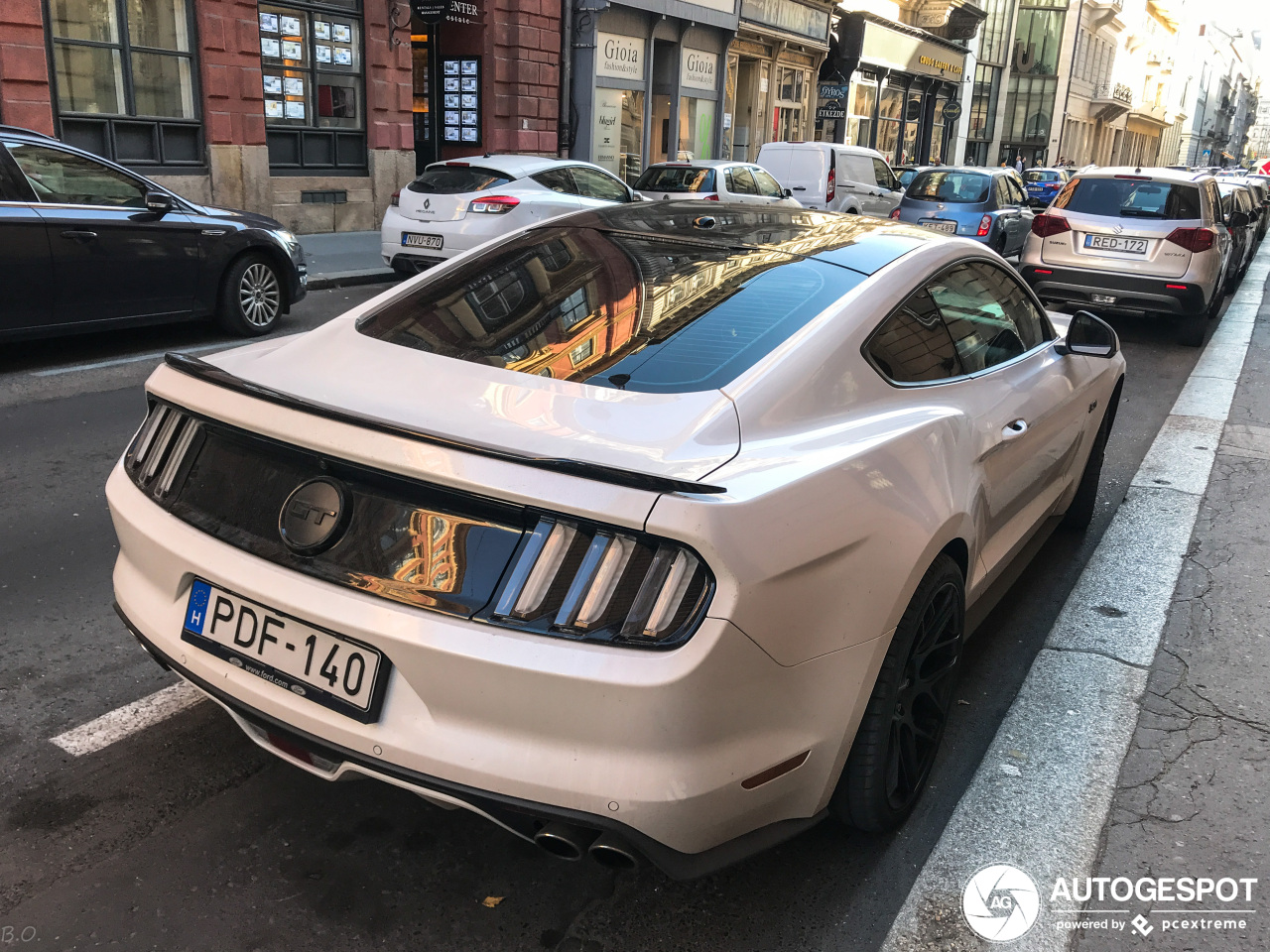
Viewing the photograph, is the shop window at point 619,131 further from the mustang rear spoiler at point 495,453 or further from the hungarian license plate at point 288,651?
the hungarian license plate at point 288,651

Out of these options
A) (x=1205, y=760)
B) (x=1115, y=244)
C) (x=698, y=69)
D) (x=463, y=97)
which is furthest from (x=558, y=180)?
(x=698, y=69)

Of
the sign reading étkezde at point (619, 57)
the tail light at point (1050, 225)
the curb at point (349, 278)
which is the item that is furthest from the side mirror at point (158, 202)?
the sign reading étkezde at point (619, 57)

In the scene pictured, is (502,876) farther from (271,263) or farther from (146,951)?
(271,263)

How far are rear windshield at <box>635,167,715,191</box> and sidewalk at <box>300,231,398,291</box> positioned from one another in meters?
4.17

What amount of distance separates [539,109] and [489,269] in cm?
1819

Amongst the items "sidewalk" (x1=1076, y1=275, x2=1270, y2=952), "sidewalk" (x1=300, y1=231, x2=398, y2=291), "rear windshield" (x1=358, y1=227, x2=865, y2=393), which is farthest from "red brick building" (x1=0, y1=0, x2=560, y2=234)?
"sidewalk" (x1=1076, y1=275, x2=1270, y2=952)

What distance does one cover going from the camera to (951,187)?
1650 centimetres

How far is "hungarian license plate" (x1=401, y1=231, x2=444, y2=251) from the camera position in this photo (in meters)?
12.0

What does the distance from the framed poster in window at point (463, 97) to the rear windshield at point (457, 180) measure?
7859 millimetres

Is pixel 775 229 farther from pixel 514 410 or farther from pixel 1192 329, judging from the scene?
pixel 1192 329

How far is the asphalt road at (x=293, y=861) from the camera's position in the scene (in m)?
2.37

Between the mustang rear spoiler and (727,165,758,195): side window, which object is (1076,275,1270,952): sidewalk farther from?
(727,165,758,195): side window

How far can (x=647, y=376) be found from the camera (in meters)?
2.48

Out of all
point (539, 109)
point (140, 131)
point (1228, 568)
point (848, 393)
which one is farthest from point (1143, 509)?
point (539, 109)
